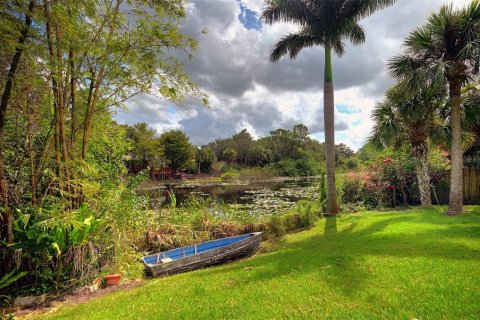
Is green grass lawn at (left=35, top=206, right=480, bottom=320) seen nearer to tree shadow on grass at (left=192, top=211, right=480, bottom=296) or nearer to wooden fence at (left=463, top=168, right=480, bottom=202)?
tree shadow on grass at (left=192, top=211, right=480, bottom=296)

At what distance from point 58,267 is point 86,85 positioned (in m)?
3.24

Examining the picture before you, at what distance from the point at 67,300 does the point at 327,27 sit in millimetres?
10952

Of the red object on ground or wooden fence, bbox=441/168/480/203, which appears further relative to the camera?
wooden fence, bbox=441/168/480/203

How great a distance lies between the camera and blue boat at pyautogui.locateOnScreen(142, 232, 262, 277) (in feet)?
18.9

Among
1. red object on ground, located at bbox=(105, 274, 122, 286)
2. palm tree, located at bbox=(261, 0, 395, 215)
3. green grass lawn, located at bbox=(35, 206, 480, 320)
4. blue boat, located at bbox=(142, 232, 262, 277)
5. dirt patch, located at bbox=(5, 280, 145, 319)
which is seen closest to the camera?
green grass lawn, located at bbox=(35, 206, 480, 320)

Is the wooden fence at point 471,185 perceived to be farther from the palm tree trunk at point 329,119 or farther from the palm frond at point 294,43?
the palm frond at point 294,43

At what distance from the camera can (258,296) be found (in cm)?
357

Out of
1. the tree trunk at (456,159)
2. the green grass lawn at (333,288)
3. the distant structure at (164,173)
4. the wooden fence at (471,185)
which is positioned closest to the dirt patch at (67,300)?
the green grass lawn at (333,288)

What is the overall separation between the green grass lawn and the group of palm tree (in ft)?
15.5

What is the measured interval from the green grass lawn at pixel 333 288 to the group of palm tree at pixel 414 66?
4.73 metres

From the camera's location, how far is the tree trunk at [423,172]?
1050 cm

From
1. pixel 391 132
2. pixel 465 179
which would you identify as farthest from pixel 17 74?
pixel 465 179

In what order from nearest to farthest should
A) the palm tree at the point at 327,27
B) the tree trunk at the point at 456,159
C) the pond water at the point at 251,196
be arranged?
1. the tree trunk at the point at 456,159
2. the palm tree at the point at 327,27
3. the pond water at the point at 251,196

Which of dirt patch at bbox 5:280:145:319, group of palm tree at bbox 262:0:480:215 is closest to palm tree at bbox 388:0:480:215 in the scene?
group of palm tree at bbox 262:0:480:215
